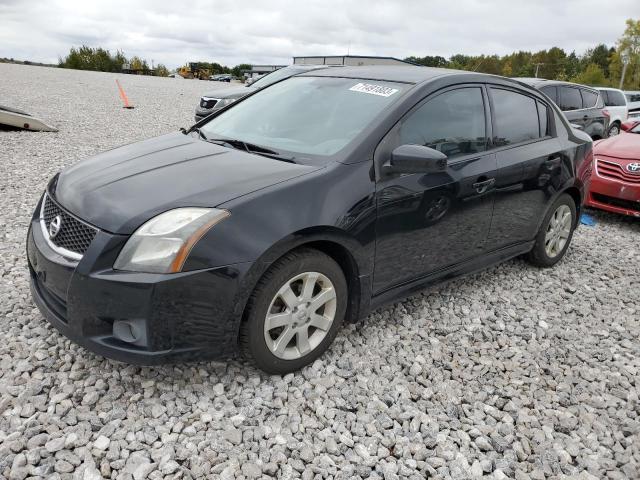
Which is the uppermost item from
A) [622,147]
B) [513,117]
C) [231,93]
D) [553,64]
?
[553,64]

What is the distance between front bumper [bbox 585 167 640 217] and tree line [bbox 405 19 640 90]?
42.9 m

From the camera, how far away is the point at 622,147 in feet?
22.2

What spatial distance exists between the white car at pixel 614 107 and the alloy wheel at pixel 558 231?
34.3ft

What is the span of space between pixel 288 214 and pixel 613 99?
14.3m

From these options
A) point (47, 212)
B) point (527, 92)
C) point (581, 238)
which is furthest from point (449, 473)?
point (581, 238)

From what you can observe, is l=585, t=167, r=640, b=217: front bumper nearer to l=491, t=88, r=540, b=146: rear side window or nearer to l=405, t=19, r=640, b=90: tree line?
l=491, t=88, r=540, b=146: rear side window

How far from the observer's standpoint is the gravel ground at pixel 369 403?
231 cm

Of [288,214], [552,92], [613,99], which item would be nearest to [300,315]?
[288,214]

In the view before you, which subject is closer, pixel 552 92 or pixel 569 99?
pixel 552 92

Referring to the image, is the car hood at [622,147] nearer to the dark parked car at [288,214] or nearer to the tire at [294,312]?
the dark parked car at [288,214]

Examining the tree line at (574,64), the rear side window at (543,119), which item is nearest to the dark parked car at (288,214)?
the rear side window at (543,119)

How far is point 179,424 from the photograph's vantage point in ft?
8.09

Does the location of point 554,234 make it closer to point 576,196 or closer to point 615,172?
point 576,196

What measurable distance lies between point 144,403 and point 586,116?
10346mm
